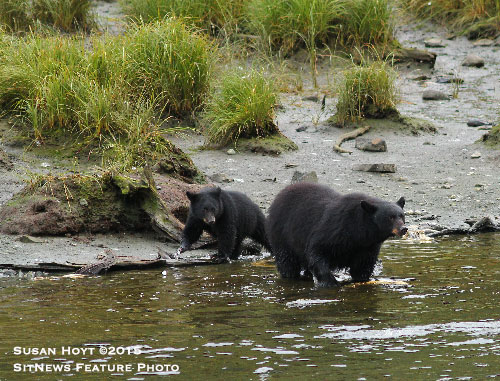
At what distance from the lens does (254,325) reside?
19.8 ft

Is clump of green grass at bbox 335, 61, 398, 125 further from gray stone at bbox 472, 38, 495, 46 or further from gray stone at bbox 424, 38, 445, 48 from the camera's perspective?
gray stone at bbox 472, 38, 495, 46

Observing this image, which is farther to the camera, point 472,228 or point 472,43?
point 472,43

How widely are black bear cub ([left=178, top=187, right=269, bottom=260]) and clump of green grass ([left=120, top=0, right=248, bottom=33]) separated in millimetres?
5910

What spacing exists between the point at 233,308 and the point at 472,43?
39.8ft

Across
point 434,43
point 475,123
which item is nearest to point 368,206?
point 475,123

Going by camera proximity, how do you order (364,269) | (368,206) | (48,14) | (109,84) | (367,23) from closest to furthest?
(368,206)
(364,269)
(109,84)
(367,23)
(48,14)

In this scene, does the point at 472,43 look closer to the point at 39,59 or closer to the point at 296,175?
the point at 296,175

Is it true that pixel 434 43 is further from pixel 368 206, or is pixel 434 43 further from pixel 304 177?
pixel 368 206

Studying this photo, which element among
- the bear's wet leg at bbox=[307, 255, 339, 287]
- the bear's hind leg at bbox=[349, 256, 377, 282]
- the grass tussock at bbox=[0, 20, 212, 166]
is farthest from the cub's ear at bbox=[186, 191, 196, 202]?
the bear's hind leg at bbox=[349, 256, 377, 282]

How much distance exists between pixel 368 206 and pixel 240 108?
16.8 ft

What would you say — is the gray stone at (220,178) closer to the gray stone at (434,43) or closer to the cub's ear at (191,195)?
the cub's ear at (191,195)

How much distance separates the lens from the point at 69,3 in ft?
51.9

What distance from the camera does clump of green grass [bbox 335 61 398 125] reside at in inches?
518

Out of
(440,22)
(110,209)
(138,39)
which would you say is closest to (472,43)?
(440,22)
